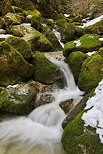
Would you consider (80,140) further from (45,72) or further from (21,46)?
(21,46)

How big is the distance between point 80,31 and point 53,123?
9.18 metres

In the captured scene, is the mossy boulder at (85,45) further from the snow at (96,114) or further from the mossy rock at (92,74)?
the snow at (96,114)

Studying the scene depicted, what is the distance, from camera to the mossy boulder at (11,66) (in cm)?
720

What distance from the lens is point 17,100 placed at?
19.3 feet

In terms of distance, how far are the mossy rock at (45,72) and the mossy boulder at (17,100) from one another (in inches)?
58.3

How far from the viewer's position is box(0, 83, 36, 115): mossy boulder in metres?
5.74

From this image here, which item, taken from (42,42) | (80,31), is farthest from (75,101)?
(80,31)

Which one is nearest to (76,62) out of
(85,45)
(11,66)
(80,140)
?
(85,45)

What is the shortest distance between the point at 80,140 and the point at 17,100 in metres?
3.02

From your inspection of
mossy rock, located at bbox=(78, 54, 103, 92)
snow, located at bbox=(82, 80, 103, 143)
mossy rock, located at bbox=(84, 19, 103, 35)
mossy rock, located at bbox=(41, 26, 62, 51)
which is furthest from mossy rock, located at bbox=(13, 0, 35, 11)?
snow, located at bbox=(82, 80, 103, 143)

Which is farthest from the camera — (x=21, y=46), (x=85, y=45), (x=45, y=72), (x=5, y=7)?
(x=5, y=7)

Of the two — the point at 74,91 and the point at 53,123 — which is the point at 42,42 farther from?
the point at 53,123

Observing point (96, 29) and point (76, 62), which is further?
point (96, 29)

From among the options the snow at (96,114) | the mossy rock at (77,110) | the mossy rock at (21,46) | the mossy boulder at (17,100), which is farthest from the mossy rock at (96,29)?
the snow at (96,114)
